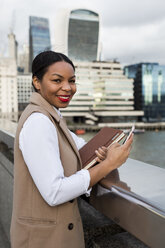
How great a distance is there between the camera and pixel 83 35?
94375 millimetres

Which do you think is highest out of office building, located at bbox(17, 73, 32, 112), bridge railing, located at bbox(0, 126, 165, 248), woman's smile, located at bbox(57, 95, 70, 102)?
office building, located at bbox(17, 73, 32, 112)

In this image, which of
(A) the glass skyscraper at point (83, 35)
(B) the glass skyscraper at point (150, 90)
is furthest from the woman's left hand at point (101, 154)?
(A) the glass skyscraper at point (83, 35)

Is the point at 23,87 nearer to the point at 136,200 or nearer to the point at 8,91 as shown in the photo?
the point at 8,91

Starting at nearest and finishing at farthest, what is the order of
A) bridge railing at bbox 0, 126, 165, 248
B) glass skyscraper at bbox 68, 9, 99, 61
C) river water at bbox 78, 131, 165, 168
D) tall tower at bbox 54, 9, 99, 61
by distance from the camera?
bridge railing at bbox 0, 126, 165, 248, river water at bbox 78, 131, 165, 168, tall tower at bbox 54, 9, 99, 61, glass skyscraper at bbox 68, 9, 99, 61

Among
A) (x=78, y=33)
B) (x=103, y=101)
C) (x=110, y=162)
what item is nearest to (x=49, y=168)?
(x=110, y=162)

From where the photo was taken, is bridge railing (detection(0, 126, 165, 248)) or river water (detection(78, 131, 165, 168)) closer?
bridge railing (detection(0, 126, 165, 248))

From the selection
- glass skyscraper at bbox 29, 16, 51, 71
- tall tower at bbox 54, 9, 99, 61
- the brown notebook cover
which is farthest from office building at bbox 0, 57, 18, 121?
the brown notebook cover

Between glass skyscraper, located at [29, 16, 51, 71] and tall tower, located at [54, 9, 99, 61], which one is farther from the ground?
glass skyscraper, located at [29, 16, 51, 71]

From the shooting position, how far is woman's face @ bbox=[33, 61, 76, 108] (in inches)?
56.3

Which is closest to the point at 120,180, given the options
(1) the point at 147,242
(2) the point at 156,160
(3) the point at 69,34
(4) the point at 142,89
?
(1) the point at 147,242

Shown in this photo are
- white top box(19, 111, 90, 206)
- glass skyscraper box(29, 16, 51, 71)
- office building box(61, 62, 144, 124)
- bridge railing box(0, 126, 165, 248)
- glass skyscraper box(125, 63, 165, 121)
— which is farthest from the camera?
glass skyscraper box(29, 16, 51, 71)

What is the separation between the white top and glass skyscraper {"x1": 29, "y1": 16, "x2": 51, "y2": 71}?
163865mm

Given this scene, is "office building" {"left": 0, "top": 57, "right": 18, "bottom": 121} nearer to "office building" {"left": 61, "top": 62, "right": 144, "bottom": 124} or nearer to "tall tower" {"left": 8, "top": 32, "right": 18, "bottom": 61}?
"office building" {"left": 61, "top": 62, "right": 144, "bottom": 124}

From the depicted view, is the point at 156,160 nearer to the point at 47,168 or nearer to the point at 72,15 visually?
the point at 47,168
